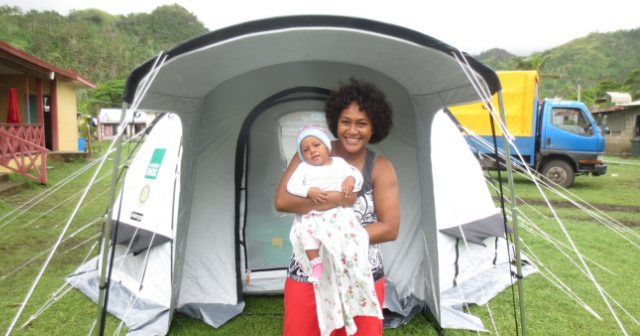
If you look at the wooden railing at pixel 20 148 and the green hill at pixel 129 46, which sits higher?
the green hill at pixel 129 46

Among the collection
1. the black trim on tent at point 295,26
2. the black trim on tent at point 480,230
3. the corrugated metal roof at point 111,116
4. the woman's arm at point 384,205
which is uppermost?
the corrugated metal roof at point 111,116

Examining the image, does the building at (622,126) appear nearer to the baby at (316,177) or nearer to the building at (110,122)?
the baby at (316,177)

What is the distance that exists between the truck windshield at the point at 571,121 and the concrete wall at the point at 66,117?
1442 centimetres

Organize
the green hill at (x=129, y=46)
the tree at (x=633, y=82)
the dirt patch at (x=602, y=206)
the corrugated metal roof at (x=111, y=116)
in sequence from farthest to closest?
the green hill at (x=129, y=46)
the tree at (x=633, y=82)
the corrugated metal roof at (x=111, y=116)
the dirt patch at (x=602, y=206)

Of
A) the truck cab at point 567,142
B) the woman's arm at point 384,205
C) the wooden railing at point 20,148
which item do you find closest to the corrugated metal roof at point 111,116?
the wooden railing at point 20,148

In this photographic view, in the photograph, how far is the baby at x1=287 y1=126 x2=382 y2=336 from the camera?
1.55 meters

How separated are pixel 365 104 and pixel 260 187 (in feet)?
5.63

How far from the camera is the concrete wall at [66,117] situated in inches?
504

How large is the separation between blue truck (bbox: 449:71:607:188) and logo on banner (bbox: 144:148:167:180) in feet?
22.0

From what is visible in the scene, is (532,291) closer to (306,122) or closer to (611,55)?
(306,122)

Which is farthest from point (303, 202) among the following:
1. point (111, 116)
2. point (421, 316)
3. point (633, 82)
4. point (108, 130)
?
point (633, 82)

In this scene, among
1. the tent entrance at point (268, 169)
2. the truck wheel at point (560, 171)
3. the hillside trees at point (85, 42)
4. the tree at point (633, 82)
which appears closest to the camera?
the tent entrance at point (268, 169)

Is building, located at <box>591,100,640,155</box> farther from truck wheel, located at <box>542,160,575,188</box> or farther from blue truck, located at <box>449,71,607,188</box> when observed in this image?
truck wheel, located at <box>542,160,575,188</box>

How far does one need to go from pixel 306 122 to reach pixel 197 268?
149cm
